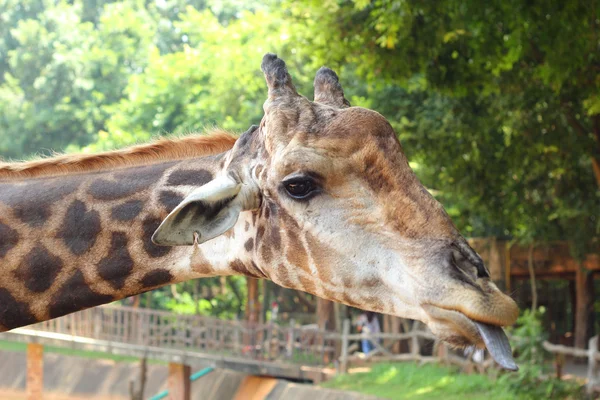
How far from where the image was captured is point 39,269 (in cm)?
369

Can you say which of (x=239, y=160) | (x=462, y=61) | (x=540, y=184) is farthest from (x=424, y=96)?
(x=239, y=160)

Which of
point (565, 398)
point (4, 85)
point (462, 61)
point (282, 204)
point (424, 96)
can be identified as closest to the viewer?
point (282, 204)

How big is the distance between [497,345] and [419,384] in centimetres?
1602

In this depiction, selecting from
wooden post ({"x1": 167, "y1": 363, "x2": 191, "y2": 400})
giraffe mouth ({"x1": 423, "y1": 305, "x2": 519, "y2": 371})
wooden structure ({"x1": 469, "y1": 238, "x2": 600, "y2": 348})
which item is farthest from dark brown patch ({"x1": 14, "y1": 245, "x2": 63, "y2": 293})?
wooden structure ({"x1": 469, "y1": 238, "x2": 600, "y2": 348})

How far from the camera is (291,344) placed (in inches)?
842

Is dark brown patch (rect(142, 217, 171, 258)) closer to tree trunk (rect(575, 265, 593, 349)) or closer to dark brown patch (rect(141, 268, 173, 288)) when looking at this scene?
dark brown patch (rect(141, 268, 173, 288))

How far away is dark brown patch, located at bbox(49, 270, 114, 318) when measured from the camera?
3.68 metres

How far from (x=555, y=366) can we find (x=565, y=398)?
1978 millimetres

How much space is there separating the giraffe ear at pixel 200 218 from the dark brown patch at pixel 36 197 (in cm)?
81

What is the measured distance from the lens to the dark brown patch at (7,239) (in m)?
3.73

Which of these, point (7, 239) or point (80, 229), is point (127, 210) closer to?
point (80, 229)

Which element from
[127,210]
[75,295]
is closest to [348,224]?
[127,210]

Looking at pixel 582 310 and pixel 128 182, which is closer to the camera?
pixel 128 182

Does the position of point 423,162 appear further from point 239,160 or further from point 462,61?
point 239,160
